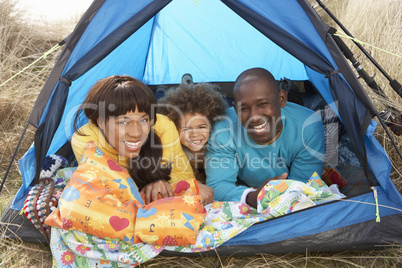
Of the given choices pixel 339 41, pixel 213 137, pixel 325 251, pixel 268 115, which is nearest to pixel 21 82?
pixel 213 137

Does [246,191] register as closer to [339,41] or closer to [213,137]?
[213,137]

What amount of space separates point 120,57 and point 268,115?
4.35 ft

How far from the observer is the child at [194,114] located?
8.29 feet

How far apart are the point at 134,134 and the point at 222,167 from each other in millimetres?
574

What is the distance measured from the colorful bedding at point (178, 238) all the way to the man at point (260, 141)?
0.28 m

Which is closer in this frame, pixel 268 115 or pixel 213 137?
pixel 268 115

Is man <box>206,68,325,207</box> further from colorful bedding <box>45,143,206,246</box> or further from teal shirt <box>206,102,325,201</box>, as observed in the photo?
colorful bedding <box>45,143,206,246</box>

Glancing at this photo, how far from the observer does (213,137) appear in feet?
8.16

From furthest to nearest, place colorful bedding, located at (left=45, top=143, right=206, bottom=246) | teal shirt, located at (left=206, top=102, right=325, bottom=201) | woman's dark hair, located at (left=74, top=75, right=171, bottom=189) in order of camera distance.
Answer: teal shirt, located at (left=206, top=102, right=325, bottom=201) → woman's dark hair, located at (left=74, top=75, right=171, bottom=189) → colorful bedding, located at (left=45, top=143, right=206, bottom=246)

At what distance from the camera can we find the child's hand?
2.27m

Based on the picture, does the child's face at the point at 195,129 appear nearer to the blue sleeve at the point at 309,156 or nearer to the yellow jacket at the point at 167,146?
the yellow jacket at the point at 167,146

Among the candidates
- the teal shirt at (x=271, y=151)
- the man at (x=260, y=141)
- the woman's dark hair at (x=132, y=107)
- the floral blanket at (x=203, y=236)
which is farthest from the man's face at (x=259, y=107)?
the woman's dark hair at (x=132, y=107)

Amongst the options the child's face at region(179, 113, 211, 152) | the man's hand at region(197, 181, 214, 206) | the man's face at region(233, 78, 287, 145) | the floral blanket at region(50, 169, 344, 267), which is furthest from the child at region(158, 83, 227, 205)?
the floral blanket at region(50, 169, 344, 267)

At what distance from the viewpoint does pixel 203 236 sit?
1904 millimetres
